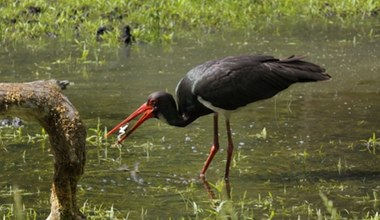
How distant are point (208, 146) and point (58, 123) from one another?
354cm

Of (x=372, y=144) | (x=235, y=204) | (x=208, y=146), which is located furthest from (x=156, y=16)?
(x=235, y=204)

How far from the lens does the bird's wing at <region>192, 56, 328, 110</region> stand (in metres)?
7.39

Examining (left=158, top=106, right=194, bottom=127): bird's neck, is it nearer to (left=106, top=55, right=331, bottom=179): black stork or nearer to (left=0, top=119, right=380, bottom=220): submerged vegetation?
(left=106, top=55, right=331, bottom=179): black stork

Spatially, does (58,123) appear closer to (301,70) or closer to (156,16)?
(301,70)

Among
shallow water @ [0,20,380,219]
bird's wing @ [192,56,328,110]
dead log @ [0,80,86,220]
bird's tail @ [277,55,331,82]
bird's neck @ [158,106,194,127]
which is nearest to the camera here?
dead log @ [0,80,86,220]

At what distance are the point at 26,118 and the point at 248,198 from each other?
2007mm

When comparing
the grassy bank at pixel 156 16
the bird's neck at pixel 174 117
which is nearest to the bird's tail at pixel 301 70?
the bird's neck at pixel 174 117

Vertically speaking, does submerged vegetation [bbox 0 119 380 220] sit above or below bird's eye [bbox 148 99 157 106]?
below

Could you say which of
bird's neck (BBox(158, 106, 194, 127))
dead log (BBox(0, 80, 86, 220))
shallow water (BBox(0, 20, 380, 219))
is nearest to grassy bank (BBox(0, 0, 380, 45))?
shallow water (BBox(0, 20, 380, 219))

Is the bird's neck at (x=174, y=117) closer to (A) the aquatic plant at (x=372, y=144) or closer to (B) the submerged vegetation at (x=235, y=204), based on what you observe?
(B) the submerged vegetation at (x=235, y=204)

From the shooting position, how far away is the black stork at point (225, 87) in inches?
292

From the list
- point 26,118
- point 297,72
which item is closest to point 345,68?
point 297,72

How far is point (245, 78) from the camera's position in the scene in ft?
24.6

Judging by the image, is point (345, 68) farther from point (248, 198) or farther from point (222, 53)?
point (248, 198)
